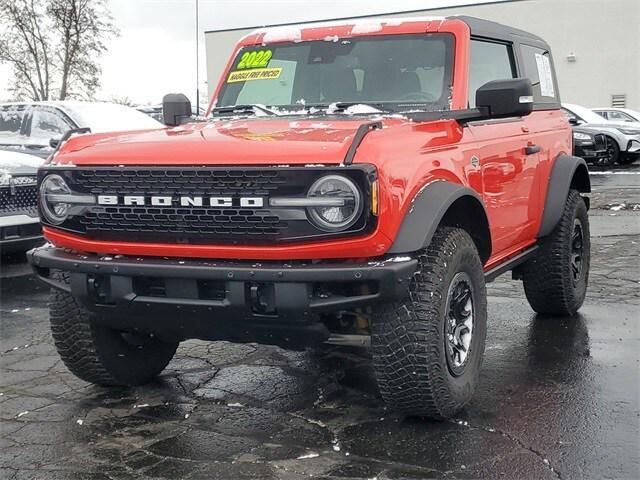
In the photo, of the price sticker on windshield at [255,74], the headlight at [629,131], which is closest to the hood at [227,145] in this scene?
the price sticker on windshield at [255,74]

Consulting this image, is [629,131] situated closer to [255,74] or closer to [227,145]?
[255,74]

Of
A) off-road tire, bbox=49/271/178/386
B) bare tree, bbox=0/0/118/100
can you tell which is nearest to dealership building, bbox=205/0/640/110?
bare tree, bbox=0/0/118/100

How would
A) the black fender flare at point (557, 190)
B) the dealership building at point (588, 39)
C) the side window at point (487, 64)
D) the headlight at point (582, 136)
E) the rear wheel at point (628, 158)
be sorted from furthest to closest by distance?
the dealership building at point (588, 39) → the rear wheel at point (628, 158) → the headlight at point (582, 136) → the black fender flare at point (557, 190) → the side window at point (487, 64)

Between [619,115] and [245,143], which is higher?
[619,115]

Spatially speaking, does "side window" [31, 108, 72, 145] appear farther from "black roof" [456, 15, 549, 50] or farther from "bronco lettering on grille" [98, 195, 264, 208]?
"bronco lettering on grille" [98, 195, 264, 208]

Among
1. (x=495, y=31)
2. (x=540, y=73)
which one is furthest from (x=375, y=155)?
(x=540, y=73)

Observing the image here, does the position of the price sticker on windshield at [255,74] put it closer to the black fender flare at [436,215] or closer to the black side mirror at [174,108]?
the black side mirror at [174,108]

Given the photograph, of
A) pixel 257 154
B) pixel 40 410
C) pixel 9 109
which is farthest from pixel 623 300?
pixel 9 109

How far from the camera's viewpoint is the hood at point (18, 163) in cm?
718

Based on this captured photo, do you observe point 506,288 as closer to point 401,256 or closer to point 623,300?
point 623,300

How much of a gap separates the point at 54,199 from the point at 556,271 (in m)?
3.30

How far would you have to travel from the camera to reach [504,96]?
4000mm

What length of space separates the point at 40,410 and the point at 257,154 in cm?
182

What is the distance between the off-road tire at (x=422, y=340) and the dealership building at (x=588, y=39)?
2813 cm
